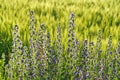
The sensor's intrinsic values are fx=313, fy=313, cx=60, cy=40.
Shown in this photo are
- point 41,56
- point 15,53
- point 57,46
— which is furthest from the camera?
point 57,46

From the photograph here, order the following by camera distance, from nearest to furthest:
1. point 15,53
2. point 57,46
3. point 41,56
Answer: point 15,53
point 41,56
point 57,46

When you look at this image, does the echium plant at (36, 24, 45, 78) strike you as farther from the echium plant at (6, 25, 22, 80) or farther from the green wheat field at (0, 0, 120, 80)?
the echium plant at (6, 25, 22, 80)

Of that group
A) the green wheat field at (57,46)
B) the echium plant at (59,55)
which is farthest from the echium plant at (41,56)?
the echium plant at (59,55)

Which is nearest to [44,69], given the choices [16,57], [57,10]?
[16,57]

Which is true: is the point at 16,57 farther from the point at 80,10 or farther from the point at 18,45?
the point at 80,10

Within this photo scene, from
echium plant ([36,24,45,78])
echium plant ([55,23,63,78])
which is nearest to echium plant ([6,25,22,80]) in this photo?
echium plant ([36,24,45,78])

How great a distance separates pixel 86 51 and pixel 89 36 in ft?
5.26

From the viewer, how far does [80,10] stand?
576 cm

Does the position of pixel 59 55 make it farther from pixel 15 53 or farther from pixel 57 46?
pixel 15 53

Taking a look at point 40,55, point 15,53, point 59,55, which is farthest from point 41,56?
point 15,53

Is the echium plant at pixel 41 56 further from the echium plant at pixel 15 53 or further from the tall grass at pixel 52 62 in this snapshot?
the echium plant at pixel 15 53

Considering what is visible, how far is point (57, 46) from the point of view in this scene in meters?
2.84

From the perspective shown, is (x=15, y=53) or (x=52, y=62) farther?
(x=52, y=62)

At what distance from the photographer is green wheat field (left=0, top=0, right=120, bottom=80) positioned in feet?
→ 8.56
